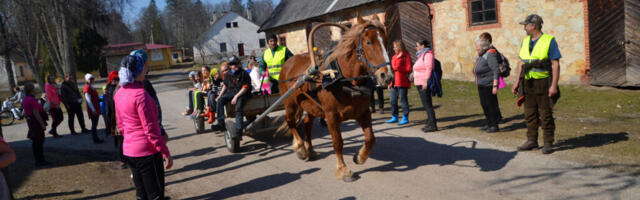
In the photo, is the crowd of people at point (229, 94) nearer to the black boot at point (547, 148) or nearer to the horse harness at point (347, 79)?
the black boot at point (547, 148)

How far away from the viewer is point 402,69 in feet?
28.3

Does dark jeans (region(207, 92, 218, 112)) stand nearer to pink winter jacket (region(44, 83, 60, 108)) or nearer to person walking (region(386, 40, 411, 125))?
person walking (region(386, 40, 411, 125))

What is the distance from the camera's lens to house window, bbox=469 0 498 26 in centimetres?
1511

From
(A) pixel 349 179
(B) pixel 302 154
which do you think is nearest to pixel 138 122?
(A) pixel 349 179

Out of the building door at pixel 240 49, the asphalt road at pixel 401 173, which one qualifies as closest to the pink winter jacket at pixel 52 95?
the asphalt road at pixel 401 173

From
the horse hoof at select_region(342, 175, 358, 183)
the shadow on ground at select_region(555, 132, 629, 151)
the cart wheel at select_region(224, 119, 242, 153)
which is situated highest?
the cart wheel at select_region(224, 119, 242, 153)

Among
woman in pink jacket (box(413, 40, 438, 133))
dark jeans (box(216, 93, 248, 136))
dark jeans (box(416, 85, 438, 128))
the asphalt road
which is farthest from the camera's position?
dark jeans (box(416, 85, 438, 128))

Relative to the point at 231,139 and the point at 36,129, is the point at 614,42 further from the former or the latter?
the point at 36,129

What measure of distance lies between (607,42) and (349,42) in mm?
10637

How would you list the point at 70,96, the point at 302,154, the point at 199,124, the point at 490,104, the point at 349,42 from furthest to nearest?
1. the point at 70,96
2. the point at 199,124
3. the point at 490,104
4. the point at 302,154
5. the point at 349,42

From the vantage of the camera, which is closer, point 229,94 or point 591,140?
point 591,140

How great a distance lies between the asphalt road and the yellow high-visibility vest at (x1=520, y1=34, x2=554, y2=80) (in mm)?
1122

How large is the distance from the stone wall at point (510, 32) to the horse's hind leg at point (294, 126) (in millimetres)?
10286

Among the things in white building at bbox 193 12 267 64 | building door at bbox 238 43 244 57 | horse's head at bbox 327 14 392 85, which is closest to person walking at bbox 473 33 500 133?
horse's head at bbox 327 14 392 85
